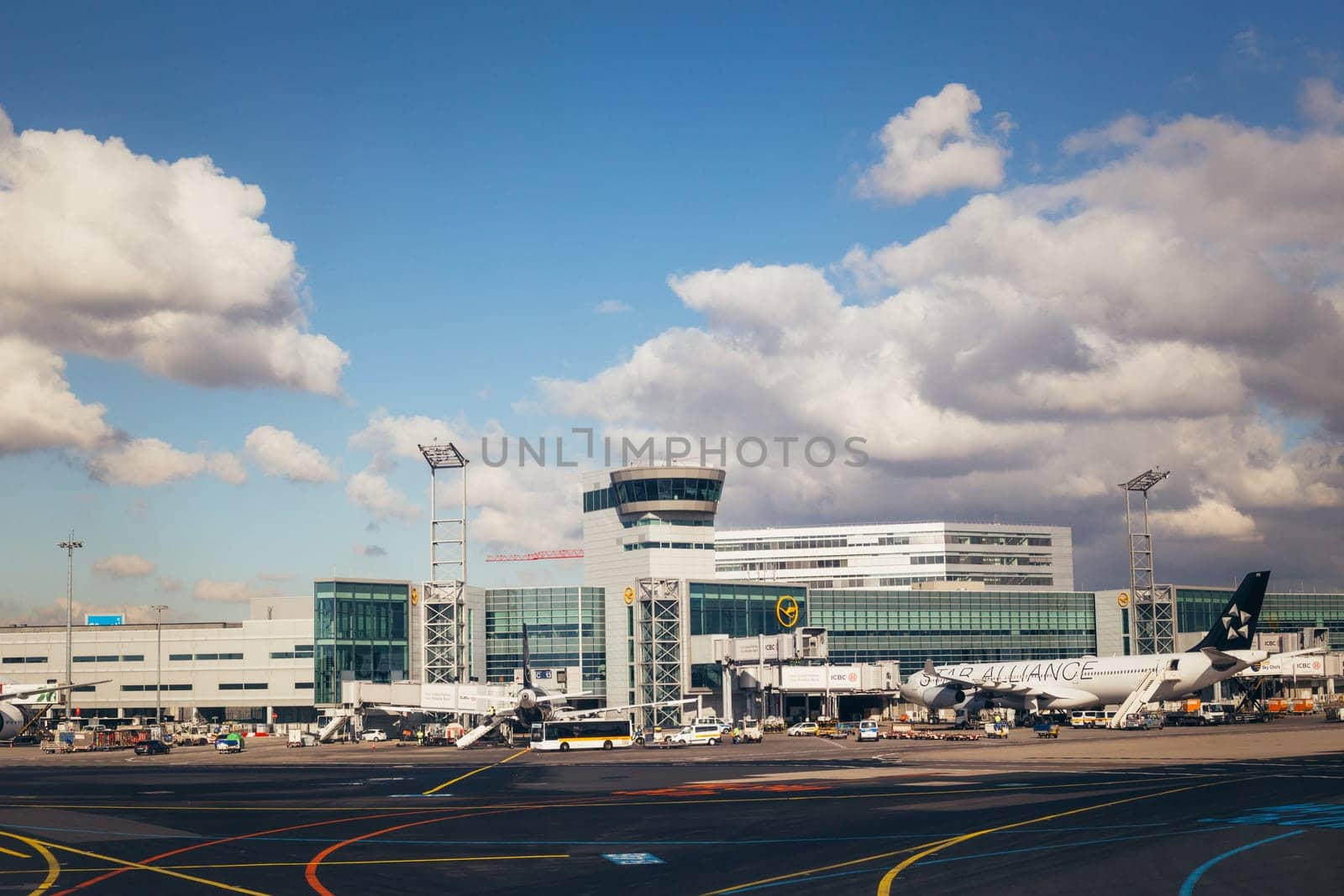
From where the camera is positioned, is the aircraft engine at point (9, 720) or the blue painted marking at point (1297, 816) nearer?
the blue painted marking at point (1297, 816)

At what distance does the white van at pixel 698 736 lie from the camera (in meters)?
102

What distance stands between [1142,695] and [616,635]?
61.5m

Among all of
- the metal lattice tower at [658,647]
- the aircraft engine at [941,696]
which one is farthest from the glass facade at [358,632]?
the aircraft engine at [941,696]

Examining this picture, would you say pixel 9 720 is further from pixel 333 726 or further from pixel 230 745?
pixel 333 726

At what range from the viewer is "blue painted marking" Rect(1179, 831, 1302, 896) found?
82.9 ft

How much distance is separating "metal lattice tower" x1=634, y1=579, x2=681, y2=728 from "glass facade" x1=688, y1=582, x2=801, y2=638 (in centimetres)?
498

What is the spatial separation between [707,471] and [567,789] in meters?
98.5

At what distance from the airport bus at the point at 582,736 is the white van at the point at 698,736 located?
430 cm

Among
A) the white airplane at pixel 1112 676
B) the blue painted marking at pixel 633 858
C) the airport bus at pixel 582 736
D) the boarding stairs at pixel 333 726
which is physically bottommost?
the boarding stairs at pixel 333 726

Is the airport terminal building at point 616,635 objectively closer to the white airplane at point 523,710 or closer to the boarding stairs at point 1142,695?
the white airplane at point 523,710

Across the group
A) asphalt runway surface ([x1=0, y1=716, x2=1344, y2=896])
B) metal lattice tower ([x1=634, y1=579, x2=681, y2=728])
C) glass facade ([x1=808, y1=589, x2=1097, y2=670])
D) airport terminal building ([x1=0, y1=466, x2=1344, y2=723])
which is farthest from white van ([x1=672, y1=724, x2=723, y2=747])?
glass facade ([x1=808, y1=589, x2=1097, y2=670])

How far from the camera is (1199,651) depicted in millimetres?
107062

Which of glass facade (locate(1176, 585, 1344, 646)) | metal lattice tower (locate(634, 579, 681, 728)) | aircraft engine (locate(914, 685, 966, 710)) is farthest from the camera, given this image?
glass facade (locate(1176, 585, 1344, 646))

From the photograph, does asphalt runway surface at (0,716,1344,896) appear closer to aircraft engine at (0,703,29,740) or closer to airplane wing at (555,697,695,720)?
airplane wing at (555,697,695,720)
